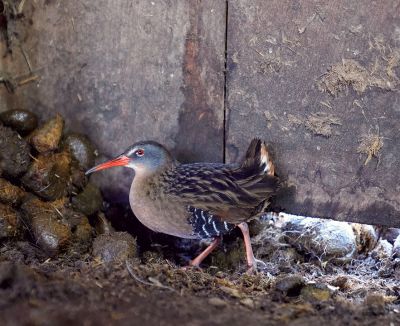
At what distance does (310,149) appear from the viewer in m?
5.04

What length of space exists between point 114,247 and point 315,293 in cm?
144

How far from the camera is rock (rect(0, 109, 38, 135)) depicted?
5402 millimetres

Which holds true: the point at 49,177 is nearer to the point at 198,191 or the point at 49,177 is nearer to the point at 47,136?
the point at 47,136

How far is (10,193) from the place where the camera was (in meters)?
5.12

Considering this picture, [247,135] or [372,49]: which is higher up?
[372,49]

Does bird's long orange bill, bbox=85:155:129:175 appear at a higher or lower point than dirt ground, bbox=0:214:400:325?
higher

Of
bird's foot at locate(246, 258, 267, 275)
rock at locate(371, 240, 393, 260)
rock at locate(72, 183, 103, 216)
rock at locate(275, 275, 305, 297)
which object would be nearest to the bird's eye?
rock at locate(72, 183, 103, 216)

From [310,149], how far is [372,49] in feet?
2.73

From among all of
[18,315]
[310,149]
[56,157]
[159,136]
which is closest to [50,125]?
[56,157]

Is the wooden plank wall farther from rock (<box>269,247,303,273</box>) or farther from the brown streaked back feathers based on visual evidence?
rock (<box>269,247,303,273</box>)

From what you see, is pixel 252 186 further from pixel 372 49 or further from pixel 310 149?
pixel 372 49

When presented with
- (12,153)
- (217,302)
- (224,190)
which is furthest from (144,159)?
(217,302)

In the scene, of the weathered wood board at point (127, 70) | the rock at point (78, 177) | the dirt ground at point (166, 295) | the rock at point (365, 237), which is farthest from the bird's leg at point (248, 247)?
the rock at point (78, 177)

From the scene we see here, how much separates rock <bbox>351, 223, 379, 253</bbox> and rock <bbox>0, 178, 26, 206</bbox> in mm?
2598
